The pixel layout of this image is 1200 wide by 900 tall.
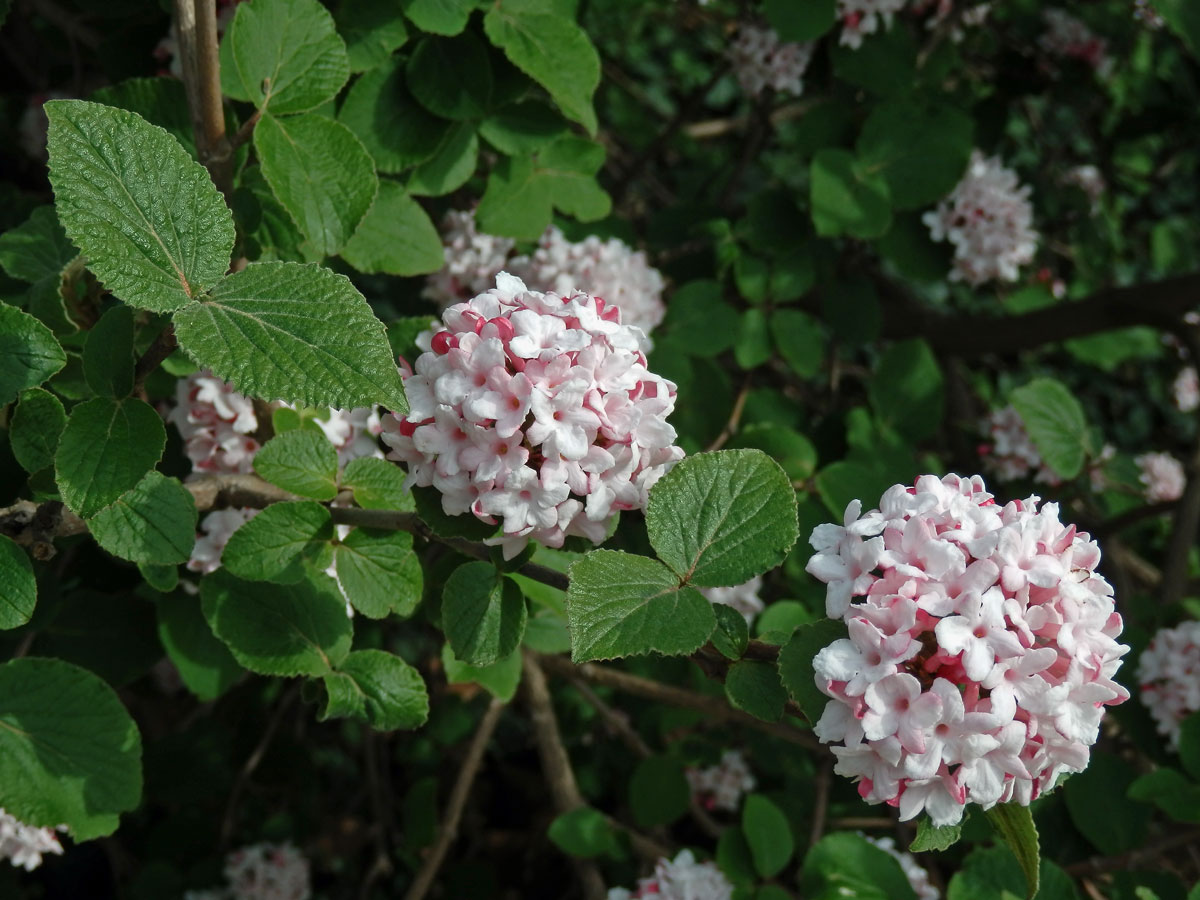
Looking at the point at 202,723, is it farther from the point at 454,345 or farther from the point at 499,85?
the point at 454,345

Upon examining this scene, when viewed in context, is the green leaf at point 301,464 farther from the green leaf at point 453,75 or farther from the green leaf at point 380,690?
the green leaf at point 453,75

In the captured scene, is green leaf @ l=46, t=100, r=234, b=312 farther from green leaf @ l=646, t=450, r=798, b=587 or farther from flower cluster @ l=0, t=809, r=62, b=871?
flower cluster @ l=0, t=809, r=62, b=871

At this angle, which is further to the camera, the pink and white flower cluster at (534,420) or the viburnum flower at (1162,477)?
the viburnum flower at (1162,477)

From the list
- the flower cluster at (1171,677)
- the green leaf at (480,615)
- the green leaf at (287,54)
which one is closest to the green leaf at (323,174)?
the green leaf at (287,54)

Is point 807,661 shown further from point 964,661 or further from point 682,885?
point 682,885

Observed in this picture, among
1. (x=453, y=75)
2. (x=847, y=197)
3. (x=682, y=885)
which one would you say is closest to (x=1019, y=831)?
(x=682, y=885)

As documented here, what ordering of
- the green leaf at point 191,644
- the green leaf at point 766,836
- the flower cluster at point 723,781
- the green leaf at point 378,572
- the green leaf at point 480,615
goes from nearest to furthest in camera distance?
the green leaf at point 480,615
the green leaf at point 378,572
the green leaf at point 191,644
the green leaf at point 766,836
the flower cluster at point 723,781
